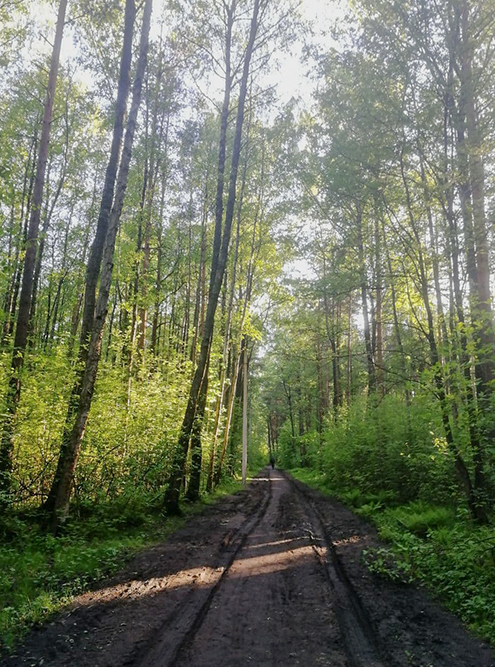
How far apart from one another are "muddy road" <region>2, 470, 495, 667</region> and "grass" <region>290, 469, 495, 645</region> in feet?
0.77

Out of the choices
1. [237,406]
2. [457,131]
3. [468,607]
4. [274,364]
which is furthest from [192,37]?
[274,364]

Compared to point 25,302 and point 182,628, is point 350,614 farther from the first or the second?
point 25,302

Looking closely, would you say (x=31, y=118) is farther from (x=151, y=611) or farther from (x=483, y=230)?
(x=151, y=611)

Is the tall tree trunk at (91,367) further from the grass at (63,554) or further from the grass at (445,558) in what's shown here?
the grass at (445,558)

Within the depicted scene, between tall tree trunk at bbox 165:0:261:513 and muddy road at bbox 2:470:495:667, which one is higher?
tall tree trunk at bbox 165:0:261:513

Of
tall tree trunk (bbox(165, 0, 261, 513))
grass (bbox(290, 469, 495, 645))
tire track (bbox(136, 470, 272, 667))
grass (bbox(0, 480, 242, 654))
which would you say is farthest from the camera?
tall tree trunk (bbox(165, 0, 261, 513))

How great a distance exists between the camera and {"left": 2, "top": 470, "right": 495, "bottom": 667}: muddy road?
3623mm

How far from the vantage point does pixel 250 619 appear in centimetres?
441

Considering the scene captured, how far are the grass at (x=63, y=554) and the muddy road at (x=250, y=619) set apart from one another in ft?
0.89

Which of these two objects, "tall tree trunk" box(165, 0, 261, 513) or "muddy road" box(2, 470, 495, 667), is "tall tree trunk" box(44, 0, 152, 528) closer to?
"muddy road" box(2, 470, 495, 667)

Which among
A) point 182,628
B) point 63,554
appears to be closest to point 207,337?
point 63,554

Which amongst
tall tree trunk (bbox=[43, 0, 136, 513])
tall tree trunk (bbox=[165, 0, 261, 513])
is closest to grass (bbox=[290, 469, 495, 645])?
tall tree trunk (bbox=[165, 0, 261, 513])

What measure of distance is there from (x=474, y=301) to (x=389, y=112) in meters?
4.27

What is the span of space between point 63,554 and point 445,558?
5.66 meters
